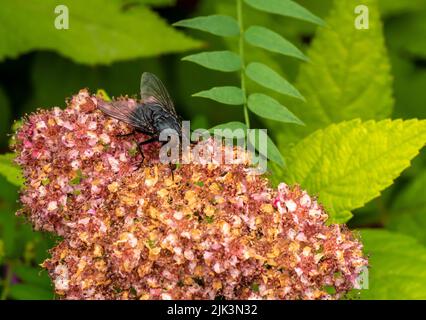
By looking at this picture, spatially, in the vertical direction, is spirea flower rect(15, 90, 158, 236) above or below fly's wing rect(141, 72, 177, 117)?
below

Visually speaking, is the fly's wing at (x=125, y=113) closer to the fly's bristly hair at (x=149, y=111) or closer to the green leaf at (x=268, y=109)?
the fly's bristly hair at (x=149, y=111)

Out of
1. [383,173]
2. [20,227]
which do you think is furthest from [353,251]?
[20,227]

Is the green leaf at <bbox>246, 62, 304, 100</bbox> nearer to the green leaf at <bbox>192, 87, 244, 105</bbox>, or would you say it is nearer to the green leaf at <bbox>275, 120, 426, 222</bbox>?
the green leaf at <bbox>192, 87, 244, 105</bbox>

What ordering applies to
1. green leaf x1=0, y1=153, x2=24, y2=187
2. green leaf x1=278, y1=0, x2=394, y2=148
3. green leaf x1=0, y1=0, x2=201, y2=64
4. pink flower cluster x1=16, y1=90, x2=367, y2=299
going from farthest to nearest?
green leaf x1=0, y1=0, x2=201, y2=64
green leaf x1=278, y1=0, x2=394, y2=148
green leaf x1=0, y1=153, x2=24, y2=187
pink flower cluster x1=16, y1=90, x2=367, y2=299

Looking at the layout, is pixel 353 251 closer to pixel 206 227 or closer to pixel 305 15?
pixel 206 227

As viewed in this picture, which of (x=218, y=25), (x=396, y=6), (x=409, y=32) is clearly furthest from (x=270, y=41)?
(x=409, y=32)

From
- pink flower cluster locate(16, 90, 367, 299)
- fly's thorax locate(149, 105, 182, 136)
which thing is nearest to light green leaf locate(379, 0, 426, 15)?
fly's thorax locate(149, 105, 182, 136)
